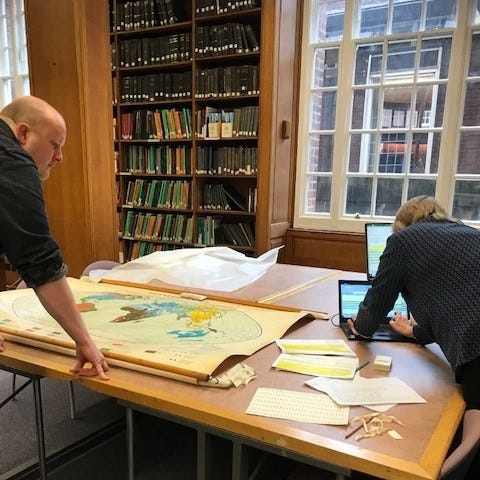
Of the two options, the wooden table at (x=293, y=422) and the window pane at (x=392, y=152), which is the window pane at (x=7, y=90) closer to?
the window pane at (x=392, y=152)

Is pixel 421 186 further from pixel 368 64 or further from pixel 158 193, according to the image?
pixel 158 193

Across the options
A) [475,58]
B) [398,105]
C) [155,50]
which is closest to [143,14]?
[155,50]

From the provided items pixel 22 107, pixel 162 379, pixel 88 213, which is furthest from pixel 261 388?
pixel 88 213

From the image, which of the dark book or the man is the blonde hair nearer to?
the man

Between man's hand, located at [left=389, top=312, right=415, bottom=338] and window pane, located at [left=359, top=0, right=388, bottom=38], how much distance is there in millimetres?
2848

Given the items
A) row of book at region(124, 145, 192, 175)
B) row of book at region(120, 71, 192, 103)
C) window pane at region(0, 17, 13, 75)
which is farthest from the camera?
window pane at region(0, 17, 13, 75)

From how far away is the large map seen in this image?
125 cm

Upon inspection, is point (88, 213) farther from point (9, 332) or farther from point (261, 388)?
point (261, 388)

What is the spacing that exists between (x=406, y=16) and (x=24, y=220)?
347 cm

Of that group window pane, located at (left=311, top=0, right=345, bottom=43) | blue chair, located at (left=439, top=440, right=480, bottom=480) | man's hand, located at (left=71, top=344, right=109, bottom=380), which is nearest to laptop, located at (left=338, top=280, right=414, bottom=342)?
blue chair, located at (left=439, top=440, right=480, bottom=480)

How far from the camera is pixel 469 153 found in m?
3.36

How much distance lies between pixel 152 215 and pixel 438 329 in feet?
10.9

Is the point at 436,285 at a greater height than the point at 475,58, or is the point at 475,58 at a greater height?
the point at 475,58

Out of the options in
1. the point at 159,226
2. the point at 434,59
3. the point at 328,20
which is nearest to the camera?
the point at 434,59
